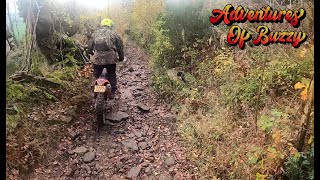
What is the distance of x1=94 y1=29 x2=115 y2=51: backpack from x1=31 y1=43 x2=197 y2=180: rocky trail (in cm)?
154

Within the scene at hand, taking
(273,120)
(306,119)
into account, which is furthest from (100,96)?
(306,119)

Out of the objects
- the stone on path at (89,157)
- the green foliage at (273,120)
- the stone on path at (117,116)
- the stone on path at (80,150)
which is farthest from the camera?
the stone on path at (117,116)

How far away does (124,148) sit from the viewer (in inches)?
246

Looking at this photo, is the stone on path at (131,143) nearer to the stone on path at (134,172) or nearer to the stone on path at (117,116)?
the stone on path at (134,172)

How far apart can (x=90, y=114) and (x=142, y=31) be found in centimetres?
731

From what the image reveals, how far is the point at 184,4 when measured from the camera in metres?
8.92

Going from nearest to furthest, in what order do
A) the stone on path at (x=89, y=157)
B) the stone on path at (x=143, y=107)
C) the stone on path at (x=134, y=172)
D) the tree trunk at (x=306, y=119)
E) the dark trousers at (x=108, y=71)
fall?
the tree trunk at (x=306, y=119) < the stone on path at (x=134, y=172) < the stone on path at (x=89, y=157) < the dark trousers at (x=108, y=71) < the stone on path at (x=143, y=107)

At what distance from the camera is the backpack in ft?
23.7

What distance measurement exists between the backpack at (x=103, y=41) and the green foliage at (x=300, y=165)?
496 cm

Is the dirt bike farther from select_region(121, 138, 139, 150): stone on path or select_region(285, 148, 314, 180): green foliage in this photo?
select_region(285, 148, 314, 180): green foliage

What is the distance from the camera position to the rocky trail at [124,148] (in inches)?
214

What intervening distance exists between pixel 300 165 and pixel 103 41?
205 inches

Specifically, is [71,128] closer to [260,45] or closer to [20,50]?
[20,50]

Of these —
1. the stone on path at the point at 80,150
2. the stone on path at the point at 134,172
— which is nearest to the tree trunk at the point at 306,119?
the stone on path at the point at 134,172
